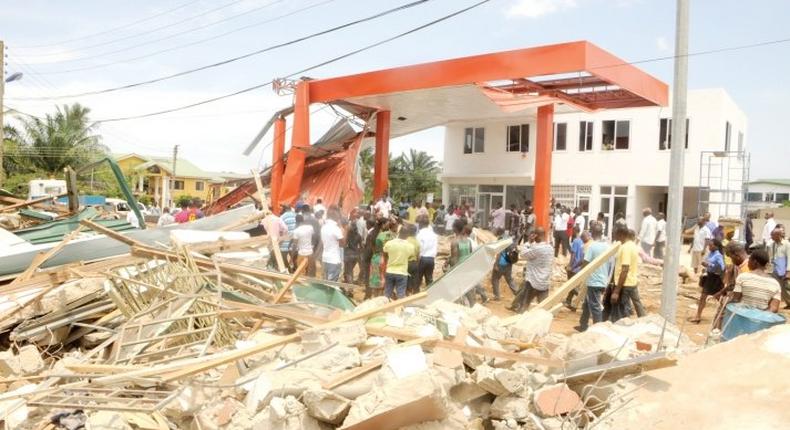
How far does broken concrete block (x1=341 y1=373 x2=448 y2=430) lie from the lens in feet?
11.7

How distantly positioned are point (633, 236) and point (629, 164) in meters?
15.4

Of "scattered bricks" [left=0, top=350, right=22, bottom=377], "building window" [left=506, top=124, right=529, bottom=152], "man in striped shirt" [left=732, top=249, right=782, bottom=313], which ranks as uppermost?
"building window" [left=506, top=124, right=529, bottom=152]

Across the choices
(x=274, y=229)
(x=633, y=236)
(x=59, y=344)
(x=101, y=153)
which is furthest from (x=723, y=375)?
(x=101, y=153)

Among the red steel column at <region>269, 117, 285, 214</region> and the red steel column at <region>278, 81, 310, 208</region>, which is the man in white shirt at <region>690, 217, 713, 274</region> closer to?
the red steel column at <region>278, 81, 310, 208</region>

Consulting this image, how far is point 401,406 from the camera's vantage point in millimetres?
3555

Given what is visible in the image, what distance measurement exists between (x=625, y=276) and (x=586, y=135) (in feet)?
54.0

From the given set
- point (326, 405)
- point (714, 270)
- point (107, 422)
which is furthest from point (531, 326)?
point (714, 270)

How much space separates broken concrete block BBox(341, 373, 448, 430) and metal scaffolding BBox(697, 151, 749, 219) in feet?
56.7

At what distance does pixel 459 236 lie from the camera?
9.29 meters

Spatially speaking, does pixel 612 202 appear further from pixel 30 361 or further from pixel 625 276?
pixel 30 361

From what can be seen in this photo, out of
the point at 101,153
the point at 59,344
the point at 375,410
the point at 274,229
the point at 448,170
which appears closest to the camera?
the point at 375,410

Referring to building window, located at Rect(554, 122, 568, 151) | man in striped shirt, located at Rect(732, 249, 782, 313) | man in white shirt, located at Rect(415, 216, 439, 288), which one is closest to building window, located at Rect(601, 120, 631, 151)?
building window, located at Rect(554, 122, 568, 151)

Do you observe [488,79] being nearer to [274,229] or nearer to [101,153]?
[274,229]

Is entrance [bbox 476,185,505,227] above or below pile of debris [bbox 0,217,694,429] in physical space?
above
